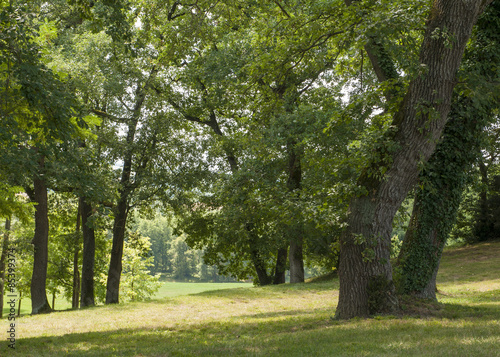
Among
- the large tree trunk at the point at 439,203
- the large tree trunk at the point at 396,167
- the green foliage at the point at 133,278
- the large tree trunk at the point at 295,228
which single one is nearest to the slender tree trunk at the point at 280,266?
the large tree trunk at the point at 295,228

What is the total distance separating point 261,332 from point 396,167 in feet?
13.9

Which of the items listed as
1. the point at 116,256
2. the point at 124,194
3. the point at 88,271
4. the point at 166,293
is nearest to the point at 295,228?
the point at 124,194

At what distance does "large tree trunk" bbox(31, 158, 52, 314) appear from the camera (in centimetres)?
1667

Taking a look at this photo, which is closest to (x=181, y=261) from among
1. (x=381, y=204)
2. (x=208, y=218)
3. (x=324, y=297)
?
(x=208, y=218)

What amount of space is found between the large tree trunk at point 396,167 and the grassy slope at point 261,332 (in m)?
0.65

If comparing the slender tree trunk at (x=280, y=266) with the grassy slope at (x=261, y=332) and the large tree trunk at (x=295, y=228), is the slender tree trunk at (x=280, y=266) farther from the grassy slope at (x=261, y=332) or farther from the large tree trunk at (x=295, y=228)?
the grassy slope at (x=261, y=332)

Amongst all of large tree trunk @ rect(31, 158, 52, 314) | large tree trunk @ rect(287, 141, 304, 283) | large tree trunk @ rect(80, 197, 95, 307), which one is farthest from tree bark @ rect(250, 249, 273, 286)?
large tree trunk @ rect(31, 158, 52, 314)

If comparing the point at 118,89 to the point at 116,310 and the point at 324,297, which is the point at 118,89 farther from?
the point at 324,297

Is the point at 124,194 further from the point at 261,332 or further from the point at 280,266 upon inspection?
the point at 261,332

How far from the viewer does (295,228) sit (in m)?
20.0

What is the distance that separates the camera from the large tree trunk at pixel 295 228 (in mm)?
19453

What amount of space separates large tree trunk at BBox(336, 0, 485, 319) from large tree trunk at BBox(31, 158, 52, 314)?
13007mm

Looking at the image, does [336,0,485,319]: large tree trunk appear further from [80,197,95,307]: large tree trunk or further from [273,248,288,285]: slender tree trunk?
[273,248,288,285]: slender tree trunk

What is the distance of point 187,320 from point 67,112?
6561 mm
